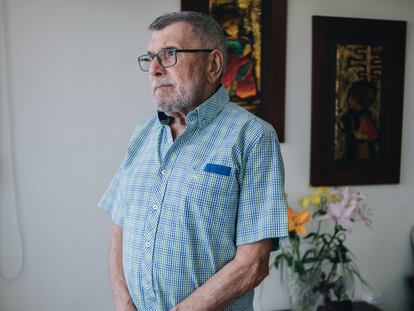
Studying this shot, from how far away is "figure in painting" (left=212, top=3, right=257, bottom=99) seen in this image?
6.66 ft

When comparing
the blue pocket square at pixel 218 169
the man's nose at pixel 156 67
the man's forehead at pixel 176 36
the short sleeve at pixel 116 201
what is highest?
the man's forehead at pixel 176 36

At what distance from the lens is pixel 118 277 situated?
127cm

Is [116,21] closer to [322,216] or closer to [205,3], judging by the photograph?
[205,3]

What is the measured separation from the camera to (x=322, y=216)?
208cm

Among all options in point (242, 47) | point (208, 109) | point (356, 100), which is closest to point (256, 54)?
point (242, 47)

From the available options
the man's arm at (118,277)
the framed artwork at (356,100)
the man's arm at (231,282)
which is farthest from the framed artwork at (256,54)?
the man's arm at (231,282)

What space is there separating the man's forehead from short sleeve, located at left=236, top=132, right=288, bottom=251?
30 centimetres

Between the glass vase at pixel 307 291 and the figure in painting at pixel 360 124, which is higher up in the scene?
the figure in painting at pixel 360 124

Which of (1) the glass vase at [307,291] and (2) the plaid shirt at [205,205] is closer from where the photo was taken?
(2) the plaid shirt at [205,205]

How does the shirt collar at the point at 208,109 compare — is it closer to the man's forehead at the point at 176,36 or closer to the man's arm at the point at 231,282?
the man's forehead at the point at 176,36

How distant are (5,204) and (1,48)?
625 millimetres

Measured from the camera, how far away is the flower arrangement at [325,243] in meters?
2.02

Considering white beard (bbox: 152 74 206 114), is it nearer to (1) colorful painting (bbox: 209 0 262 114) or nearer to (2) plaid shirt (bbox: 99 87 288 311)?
(2) plaid shirt (bbox: 99 87 288 311)

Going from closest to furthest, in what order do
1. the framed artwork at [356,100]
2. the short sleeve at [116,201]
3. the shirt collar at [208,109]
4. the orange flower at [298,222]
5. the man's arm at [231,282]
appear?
1. the man's arm at [231,282]
2. the shirt collar at [208,109]
3. the short sleeve at [116,201]
4. the orange flower at [298,222]
5. the framed artwork at [356,100]
